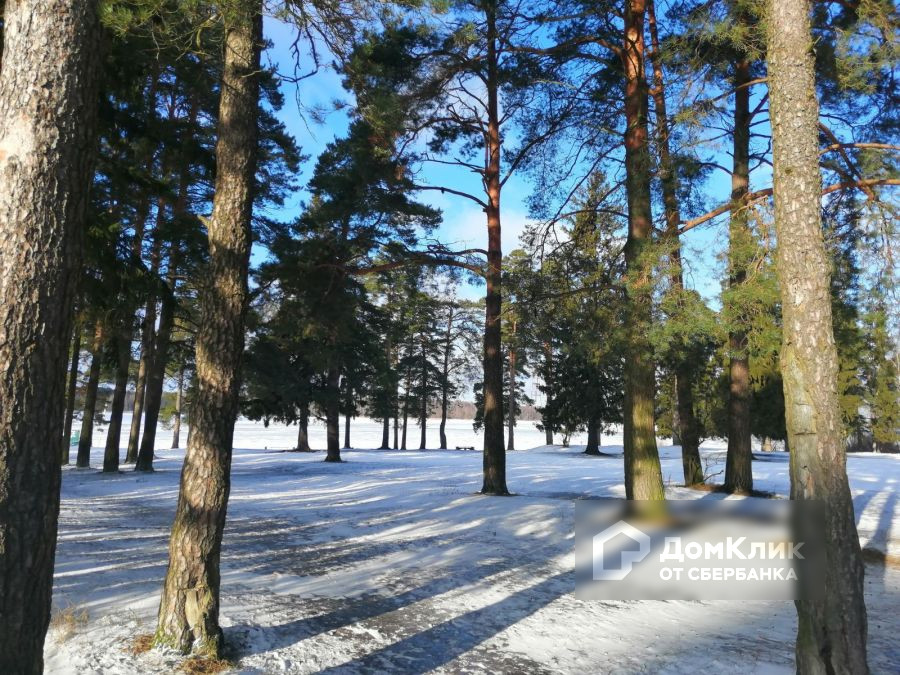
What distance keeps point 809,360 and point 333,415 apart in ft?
76.4

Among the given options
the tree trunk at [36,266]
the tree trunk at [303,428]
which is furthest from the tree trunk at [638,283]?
the tree trunk at [303,428]

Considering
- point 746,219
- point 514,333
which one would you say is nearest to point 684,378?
point 514,333

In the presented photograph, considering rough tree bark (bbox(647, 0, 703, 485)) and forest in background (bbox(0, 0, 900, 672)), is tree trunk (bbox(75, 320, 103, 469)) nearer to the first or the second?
forest in background (bbox(0, 0, 900, 672))

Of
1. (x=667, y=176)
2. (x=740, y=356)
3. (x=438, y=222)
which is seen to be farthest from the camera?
(x=438, y=222)

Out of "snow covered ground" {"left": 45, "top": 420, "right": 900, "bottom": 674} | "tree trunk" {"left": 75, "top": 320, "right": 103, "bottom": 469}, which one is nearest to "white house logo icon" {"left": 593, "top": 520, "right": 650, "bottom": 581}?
"snow covered ground" {"left": 45, "top": 420, "right": 900, "bottom": 674}

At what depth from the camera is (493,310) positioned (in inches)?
488

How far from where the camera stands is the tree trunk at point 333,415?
23.7 m

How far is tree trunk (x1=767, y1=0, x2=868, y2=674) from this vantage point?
381 centimetres

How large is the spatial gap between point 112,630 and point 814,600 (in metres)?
5.01

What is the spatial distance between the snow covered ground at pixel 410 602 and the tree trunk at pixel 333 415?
12.2 m

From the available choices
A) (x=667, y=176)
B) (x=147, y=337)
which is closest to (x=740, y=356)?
(x=667, y=176)

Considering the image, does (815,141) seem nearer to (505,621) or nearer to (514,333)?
(505,621)

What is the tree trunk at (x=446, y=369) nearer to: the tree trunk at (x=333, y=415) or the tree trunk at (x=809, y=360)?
the tree trunk at (x=333, y=415)

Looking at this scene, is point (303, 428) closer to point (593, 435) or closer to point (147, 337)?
point (147, 337)
